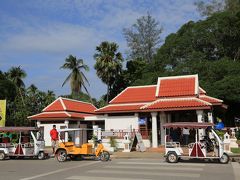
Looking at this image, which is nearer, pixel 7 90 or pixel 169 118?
pixel 169 118

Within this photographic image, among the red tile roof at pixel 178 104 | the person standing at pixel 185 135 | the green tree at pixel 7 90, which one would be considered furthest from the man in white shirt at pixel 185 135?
the green tree at pixel 7 90

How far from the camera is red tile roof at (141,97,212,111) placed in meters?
24.5

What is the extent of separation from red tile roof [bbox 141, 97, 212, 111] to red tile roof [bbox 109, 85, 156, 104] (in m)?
3.46

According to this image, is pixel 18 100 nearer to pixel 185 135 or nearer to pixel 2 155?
pixel 2 155

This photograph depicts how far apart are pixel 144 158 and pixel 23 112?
31567 millimetres

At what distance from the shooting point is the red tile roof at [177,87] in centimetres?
2684

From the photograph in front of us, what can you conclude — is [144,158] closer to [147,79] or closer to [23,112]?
[147,79]

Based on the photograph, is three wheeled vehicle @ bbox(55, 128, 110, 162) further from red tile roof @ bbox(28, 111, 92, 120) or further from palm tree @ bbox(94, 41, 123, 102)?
palm tree @ bbox(94, 41, 123, 102)

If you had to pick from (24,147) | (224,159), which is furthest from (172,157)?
(24,147)

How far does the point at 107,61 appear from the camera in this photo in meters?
49.7

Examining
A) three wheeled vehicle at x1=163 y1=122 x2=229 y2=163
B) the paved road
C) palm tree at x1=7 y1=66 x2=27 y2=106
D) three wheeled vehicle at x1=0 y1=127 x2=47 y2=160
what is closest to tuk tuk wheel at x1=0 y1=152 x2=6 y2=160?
three wheeled vehicle at x1=0 y1=127 x2=47 y2=160

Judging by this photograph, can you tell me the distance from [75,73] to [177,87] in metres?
28.4

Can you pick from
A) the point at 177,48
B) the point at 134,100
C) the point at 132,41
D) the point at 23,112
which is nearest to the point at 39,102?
the point at 23,112

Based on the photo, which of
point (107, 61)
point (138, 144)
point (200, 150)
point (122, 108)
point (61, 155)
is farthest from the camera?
point (107, 61)
